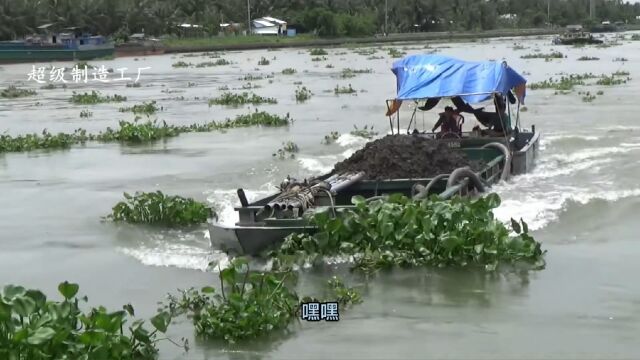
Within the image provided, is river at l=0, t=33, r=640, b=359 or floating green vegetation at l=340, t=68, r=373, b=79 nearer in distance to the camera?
river at l=0, t=33, r=640, b=359

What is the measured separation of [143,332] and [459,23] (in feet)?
354

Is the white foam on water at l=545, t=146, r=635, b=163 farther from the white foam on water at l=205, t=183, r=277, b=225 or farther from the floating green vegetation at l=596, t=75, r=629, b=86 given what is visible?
the floating green vegetation at l=596, t=75, r=629, b=86

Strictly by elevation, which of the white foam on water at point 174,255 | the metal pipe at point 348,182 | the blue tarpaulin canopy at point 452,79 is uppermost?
the blue tarpaulin canopy at point 452,79

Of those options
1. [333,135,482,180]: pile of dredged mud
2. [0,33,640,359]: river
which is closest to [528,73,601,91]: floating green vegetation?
[0,33,640,359]: river

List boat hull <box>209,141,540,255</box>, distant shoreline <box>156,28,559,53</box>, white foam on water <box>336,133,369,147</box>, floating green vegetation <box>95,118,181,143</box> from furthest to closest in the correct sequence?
distant shoreline <box>156,28,559,53</box>
floating green vegetation <box>95,118,181,143</box>
white foam on water <box>336,133,369,147</box>
boat hull <box>209,141,540,255</box>

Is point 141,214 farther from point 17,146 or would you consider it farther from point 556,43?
point 556,43

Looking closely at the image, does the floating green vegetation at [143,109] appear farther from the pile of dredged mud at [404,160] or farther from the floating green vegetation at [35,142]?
the pile of dredged mud at [404,160]

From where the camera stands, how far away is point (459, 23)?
10944cm

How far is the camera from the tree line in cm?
7556

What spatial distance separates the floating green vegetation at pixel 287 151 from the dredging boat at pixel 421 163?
8.42 feet

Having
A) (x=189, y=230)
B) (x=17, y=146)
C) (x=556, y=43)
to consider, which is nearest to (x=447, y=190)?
(x=189, y=230)

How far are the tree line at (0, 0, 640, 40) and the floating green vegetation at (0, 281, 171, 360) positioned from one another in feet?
Answer: 237

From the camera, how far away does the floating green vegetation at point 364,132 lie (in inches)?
697

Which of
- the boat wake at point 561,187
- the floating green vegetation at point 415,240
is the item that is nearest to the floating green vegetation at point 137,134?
the boat wake at point 561,187
